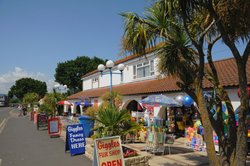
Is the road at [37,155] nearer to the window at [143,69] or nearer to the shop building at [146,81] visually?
the shop building at [146,81]

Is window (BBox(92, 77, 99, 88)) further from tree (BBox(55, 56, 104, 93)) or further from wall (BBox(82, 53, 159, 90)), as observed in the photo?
tree (BBox(55, 56, 104, 93))

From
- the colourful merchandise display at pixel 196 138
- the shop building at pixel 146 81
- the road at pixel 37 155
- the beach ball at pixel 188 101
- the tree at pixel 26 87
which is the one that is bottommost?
the road at pixel 37 155

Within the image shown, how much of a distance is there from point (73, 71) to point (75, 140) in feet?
160

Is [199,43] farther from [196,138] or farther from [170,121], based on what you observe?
[170,121]

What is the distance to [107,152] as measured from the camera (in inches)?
250

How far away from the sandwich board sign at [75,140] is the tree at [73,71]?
48.1m

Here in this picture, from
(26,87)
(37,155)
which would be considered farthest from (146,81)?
→ (26,87)

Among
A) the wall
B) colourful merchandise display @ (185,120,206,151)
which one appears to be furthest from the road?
the wall

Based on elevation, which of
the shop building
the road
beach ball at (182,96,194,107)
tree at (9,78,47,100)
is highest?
tree at (9,78,47,100)

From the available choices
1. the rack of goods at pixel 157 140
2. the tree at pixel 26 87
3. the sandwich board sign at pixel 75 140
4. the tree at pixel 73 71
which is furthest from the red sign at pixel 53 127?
the tree at pixel 26 87

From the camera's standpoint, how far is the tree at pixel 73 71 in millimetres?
57312

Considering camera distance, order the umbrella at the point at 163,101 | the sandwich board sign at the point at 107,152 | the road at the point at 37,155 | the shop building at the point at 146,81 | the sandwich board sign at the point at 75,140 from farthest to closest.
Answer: the umbrella at the point at 163,101 < the shop building at the point at 146,81 < the sandwich board sign at the point at 75,140 < the road at the point at 37,155 < the sandwich board sign at the point at 107,152

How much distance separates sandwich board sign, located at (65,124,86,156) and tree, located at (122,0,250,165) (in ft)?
16.9

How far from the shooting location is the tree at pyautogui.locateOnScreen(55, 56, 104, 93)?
57312 millimetres
